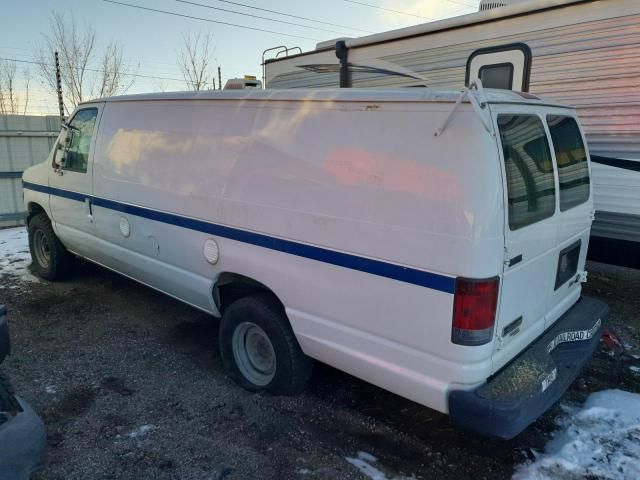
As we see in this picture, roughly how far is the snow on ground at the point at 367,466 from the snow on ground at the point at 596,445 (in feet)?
2.42

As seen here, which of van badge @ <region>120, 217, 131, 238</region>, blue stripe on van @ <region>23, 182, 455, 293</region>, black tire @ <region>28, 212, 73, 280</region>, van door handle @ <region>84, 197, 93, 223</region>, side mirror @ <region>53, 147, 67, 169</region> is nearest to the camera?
A: blue stripe on van @ <region>23, 182, 455, 293</region>

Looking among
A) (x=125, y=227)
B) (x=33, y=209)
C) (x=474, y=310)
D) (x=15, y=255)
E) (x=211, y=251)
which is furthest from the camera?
(x=15, y=255)

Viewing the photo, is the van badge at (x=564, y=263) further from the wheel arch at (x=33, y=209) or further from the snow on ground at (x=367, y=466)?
the wheel arch at (x=33, y=209)

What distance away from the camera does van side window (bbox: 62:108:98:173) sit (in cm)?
495

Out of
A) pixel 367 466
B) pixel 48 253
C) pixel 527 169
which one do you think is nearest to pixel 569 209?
pixel 527 169

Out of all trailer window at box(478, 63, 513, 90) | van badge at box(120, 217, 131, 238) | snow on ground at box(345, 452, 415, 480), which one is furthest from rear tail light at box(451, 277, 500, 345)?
trailer window at box(478, 63, 513, 90)

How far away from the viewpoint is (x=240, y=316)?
11.7 feet

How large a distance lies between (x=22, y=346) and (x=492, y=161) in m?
4.22

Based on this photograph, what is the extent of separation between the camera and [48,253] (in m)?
6.04

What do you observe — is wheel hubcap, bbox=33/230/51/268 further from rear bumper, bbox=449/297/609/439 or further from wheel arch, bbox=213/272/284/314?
rear bumper, bbox=449/297/609/439

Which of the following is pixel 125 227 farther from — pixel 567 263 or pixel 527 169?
pixel 567 263

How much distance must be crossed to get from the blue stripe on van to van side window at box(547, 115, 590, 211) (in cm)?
117

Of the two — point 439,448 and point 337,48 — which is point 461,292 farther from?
point 337,48

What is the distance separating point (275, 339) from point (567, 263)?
2023 mm
